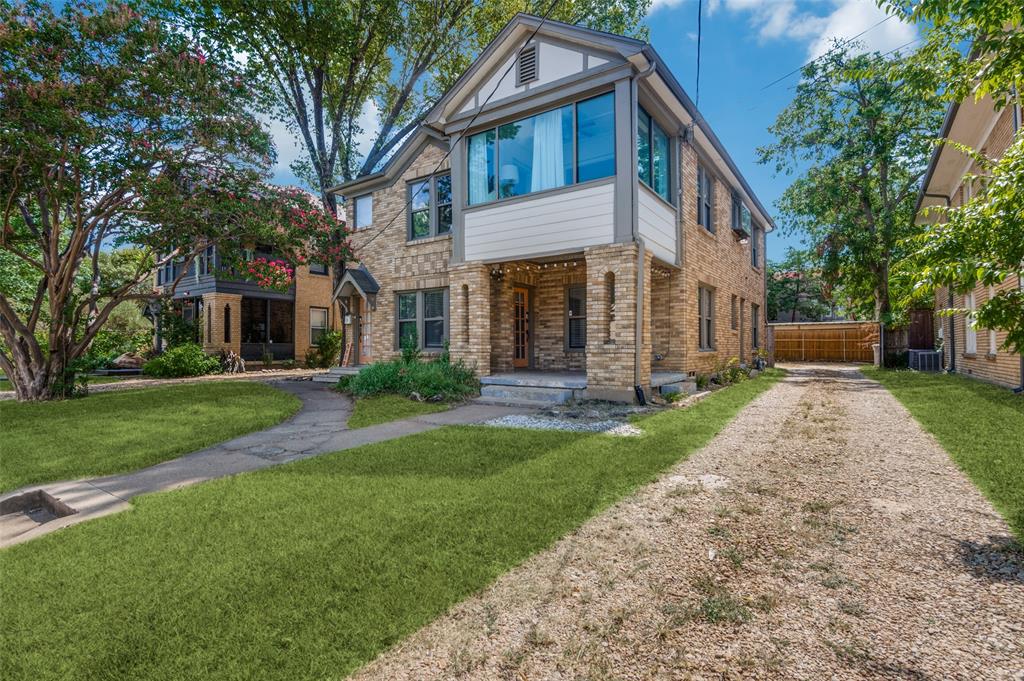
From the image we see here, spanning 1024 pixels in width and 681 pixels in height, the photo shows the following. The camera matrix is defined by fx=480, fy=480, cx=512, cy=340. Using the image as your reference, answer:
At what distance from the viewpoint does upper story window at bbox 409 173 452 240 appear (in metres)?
12.0

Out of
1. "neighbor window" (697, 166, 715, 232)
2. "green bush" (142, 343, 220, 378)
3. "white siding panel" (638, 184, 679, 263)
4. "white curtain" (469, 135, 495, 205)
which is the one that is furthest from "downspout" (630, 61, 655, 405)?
"green bush" (142, 343, 220, 378)

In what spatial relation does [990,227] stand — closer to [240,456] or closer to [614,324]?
[614,324]

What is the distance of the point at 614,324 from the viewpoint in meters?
8.62

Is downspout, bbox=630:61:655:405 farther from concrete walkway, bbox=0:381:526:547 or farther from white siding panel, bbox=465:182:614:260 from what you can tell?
concrete walkway, bbox=0:381:526:547

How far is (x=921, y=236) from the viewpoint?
2.88 metres

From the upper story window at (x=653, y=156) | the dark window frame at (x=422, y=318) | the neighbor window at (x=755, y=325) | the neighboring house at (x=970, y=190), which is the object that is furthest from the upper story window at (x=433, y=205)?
the neighbor window at (x=755, y=325)

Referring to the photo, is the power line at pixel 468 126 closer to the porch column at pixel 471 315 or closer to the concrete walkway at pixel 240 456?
the porch column at pixel 471 315

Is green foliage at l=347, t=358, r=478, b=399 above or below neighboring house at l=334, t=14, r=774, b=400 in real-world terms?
below

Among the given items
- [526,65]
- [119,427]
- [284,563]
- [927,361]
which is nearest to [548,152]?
[526,65]

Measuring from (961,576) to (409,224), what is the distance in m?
12.1

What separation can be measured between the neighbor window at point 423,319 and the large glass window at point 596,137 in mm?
4584

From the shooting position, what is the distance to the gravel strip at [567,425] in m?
6.23

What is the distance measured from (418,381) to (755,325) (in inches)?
533

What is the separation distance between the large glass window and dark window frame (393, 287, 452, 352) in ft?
13.7
